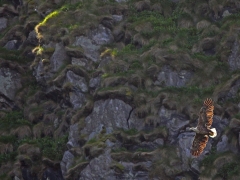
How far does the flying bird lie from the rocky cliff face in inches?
78.8

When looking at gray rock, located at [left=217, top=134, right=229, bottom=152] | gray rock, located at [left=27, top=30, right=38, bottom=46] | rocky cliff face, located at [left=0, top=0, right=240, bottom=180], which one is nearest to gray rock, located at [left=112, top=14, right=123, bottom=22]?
rocky cliff face, located at [left=0, top=0, right=240, bottom=180]

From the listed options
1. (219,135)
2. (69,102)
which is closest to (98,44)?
(69,102)

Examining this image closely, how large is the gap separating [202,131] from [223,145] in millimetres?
2999

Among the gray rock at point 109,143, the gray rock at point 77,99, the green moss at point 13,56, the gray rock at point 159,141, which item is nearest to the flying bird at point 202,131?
the gray rock at point 159,141

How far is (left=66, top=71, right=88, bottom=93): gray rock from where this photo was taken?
41.8 m

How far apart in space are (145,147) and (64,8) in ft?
43.6

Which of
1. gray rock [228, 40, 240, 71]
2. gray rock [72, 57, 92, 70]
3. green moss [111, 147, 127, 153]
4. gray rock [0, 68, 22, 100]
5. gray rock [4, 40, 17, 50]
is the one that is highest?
gray rock [228, 40, 240, 71]

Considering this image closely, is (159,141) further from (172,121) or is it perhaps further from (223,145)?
(223,145)

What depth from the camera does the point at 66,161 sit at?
3862cm

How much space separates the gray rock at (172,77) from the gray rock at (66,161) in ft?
19.8

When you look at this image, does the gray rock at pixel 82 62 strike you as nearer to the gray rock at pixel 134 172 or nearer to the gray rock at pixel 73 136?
the gray rock at pixel 73 136

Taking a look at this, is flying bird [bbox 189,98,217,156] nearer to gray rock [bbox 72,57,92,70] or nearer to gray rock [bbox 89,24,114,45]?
gray rock [bbox 72,57,92,70]

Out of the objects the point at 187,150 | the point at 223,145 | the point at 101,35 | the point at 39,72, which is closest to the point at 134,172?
the point at 187,150

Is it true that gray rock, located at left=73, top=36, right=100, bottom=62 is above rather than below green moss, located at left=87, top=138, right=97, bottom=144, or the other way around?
above
